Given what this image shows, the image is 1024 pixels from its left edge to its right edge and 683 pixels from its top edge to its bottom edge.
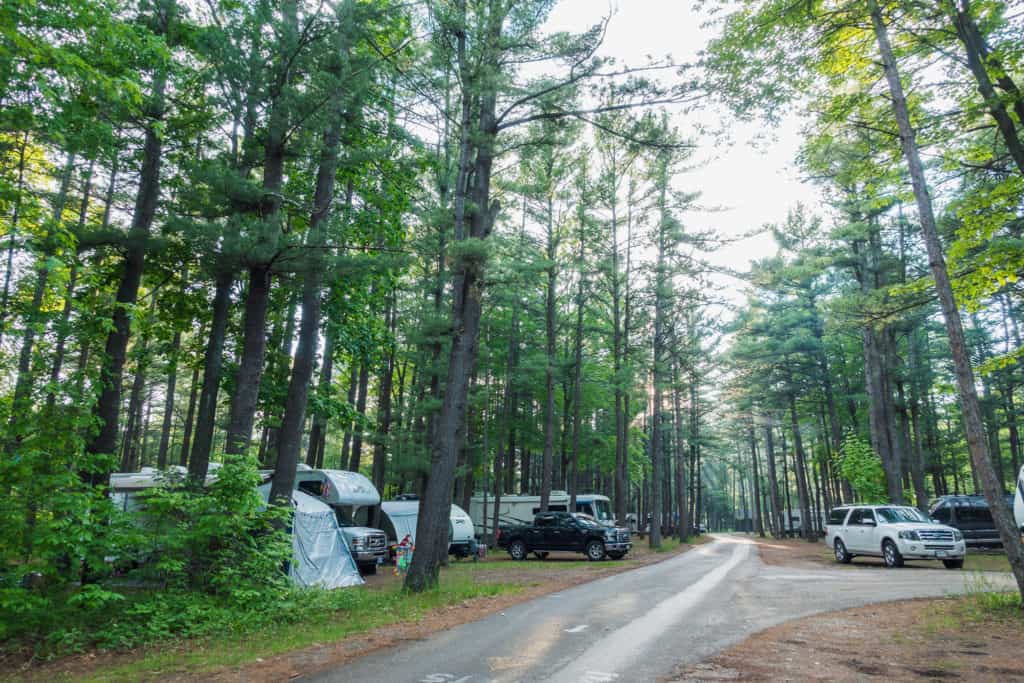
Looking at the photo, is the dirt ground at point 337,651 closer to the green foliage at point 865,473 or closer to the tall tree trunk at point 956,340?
the tall tree trunk at point 956,340

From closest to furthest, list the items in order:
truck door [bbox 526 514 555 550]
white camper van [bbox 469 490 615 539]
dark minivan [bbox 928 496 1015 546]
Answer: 1. truck door [bbox 526 514 555 550]
2. dark minivan [bbox 928 496 1015 546]
3. white camper van [bbox 469 490 615 539]

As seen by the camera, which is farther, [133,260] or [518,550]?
[518,550]

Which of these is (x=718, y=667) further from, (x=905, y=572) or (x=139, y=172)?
(x=139, y=172)

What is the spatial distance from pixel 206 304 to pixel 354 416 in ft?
16.8

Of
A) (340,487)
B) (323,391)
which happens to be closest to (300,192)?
Result: (323,391)

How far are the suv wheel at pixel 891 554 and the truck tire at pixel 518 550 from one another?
11955mm

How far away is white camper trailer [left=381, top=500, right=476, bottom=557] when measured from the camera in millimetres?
21359

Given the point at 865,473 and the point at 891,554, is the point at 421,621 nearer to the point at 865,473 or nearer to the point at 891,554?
the point at 891,554

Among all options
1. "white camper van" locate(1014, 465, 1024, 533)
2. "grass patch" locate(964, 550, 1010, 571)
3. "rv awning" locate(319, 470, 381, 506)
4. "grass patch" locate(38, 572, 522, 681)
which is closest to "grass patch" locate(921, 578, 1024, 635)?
"white camper van" locate(1014, 465, 1024, 533)

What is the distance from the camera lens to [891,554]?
17.7 m

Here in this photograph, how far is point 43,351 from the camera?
29.7ft

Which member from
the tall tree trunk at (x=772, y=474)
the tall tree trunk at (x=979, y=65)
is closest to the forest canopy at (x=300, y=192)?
the tall tree trunk at (x=979, y=65)

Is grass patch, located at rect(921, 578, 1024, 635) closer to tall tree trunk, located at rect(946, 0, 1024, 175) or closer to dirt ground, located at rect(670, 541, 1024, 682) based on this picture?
dirt ground, located at rect(670, 541, 1024, 682)

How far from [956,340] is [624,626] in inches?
262
